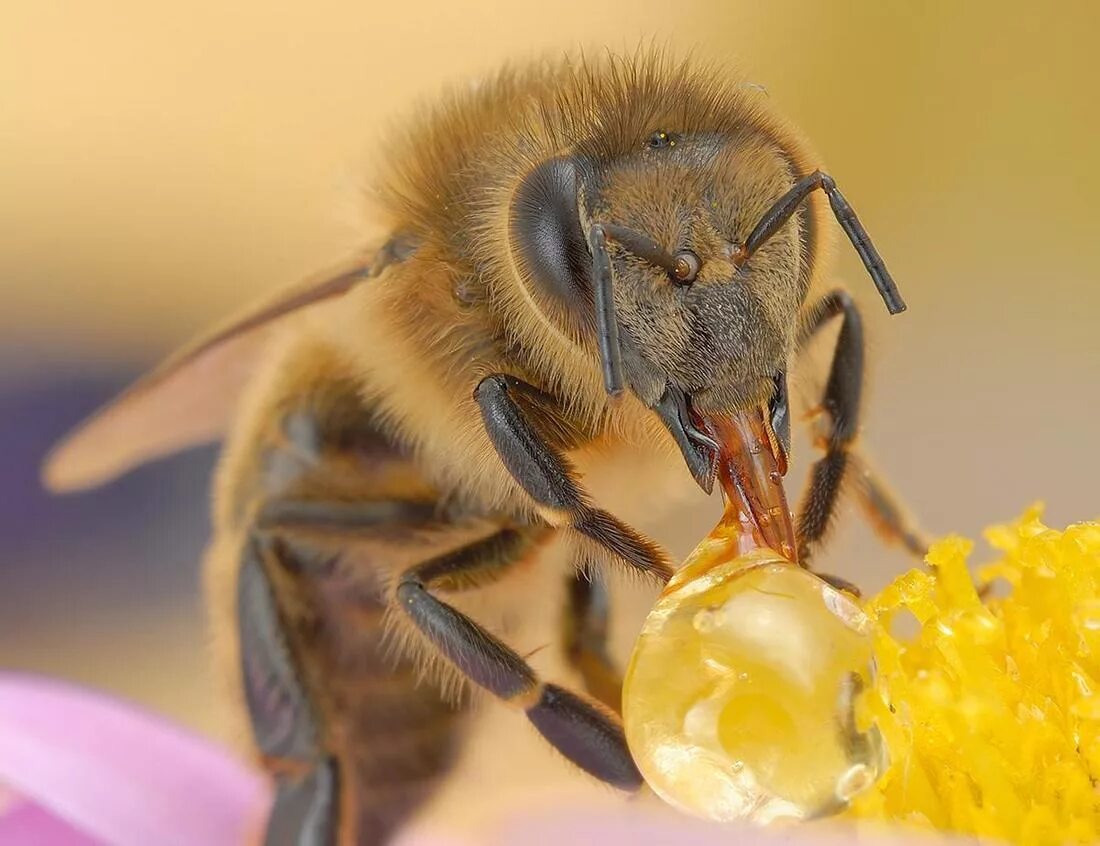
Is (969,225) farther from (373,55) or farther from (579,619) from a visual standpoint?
(579,619)

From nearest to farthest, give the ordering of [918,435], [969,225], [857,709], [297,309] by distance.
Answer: [857,709] < [297,309] < [918,435] < [969,225]

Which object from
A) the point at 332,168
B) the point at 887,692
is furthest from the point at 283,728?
the point at 332,168

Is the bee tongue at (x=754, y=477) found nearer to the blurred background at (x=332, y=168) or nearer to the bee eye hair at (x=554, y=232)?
the bee eye hair at (x=554, y=232)

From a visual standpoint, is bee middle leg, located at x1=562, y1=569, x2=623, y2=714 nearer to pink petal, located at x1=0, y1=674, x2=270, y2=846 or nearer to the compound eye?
pink petal, located at x1=0, y1=674, x2=270, y2=846

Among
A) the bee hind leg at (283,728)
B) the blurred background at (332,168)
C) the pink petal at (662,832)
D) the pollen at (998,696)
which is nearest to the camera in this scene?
the pink petal at (662,832)

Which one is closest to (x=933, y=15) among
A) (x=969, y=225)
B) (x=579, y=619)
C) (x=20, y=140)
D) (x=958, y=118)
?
(x=958, y=118)

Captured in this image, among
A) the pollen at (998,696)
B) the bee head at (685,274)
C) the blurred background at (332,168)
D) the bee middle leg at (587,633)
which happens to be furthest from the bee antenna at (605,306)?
the blurred background at (332,168)

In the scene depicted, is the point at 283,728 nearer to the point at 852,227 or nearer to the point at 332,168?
the point at 852,227
